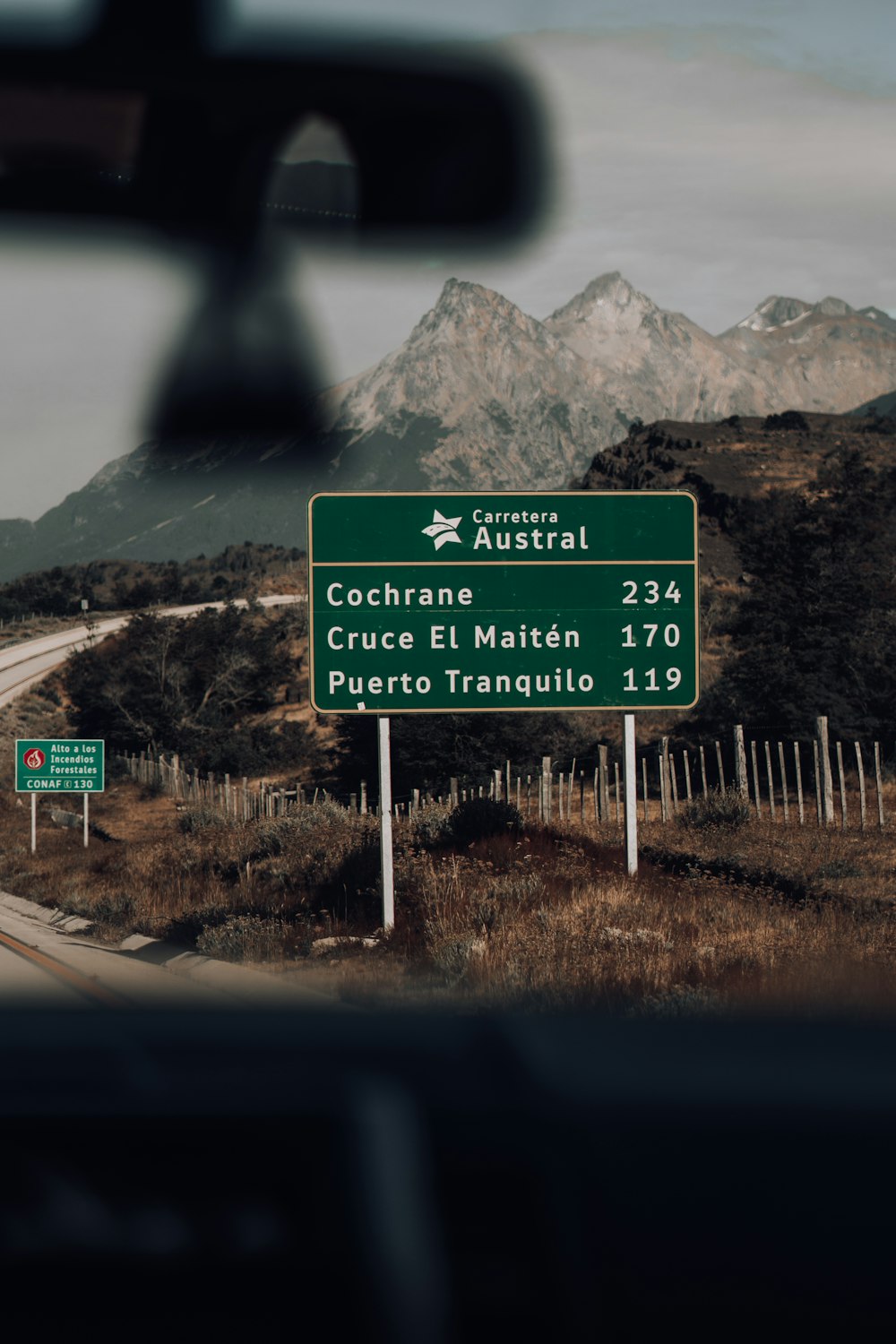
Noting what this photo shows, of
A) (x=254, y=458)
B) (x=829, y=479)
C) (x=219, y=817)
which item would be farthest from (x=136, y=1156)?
(x=829, y=479)

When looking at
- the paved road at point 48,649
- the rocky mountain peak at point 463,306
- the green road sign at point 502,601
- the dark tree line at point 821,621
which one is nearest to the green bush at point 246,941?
the green road sign at point 502,601

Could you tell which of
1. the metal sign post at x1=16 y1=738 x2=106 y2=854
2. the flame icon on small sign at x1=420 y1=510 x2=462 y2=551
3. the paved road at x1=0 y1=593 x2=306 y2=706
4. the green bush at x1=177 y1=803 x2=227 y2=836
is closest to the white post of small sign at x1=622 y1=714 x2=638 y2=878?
the flame icon on small sign at x1=420 y1=510 x2=462 y2=551

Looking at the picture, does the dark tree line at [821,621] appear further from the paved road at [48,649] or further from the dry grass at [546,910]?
the paved road at [48,649]

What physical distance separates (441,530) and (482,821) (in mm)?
4840

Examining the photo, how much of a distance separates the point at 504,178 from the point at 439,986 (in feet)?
28.9

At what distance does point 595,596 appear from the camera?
17.6 meters

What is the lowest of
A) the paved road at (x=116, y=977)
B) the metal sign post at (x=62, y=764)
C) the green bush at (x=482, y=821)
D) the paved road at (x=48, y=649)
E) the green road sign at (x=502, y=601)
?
the paved road at (x=116, y=977)

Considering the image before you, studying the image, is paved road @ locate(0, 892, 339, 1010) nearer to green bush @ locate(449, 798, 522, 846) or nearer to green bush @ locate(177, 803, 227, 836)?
green bush @ locate(449, 798, 522, 846)

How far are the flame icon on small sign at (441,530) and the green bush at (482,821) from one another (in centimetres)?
437

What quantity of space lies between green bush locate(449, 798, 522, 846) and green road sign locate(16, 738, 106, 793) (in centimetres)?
1800

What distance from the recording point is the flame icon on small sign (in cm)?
1712

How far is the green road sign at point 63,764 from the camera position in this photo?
36.5 meters

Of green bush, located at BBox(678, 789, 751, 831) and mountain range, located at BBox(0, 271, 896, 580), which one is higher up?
mountain range, located at BBox(0, 271, 896, 580)

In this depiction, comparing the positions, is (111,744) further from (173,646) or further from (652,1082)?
(652,1082)
